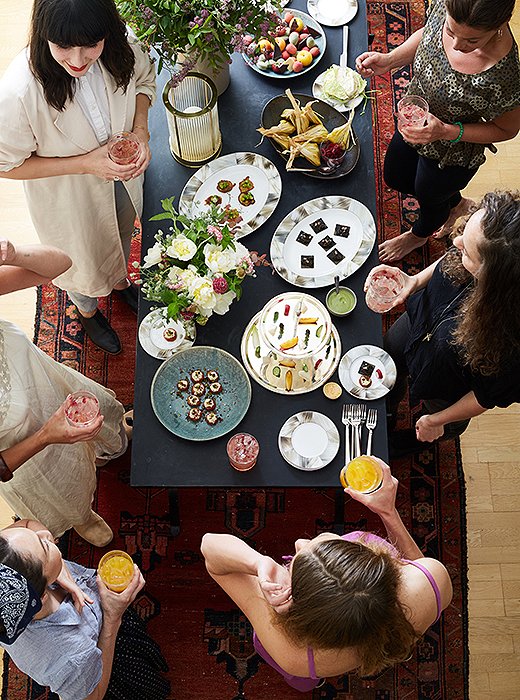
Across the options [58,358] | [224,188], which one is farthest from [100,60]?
[58,358]

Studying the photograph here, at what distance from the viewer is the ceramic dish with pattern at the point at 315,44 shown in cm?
319

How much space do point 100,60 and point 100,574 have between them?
1682 millimetres

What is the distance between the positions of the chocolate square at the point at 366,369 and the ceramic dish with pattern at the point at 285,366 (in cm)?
9

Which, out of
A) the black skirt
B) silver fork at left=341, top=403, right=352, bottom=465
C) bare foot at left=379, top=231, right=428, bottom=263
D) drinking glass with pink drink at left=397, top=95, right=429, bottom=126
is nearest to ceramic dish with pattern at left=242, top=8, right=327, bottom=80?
drinking glass with pink drink at left=397, top=95, right=429, bottom=126

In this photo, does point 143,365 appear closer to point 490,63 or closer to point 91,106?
point 91,106

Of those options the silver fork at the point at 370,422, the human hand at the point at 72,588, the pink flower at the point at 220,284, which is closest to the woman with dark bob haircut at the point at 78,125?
the pink flower at the point at 220,284

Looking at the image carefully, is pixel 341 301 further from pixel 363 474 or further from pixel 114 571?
pixel 114 571

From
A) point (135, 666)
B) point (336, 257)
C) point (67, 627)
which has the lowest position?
point (135, 666)

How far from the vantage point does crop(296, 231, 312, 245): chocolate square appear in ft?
9.63

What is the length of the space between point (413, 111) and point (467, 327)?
965 mm

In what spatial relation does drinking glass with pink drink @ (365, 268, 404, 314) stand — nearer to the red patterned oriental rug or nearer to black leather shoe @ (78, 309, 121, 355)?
the red patterned oriental rug

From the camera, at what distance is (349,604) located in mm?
1906

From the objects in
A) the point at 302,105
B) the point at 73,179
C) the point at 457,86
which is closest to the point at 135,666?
the point at 73,179

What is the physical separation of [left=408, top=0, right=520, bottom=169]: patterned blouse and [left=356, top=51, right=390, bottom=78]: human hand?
0.25 metres
